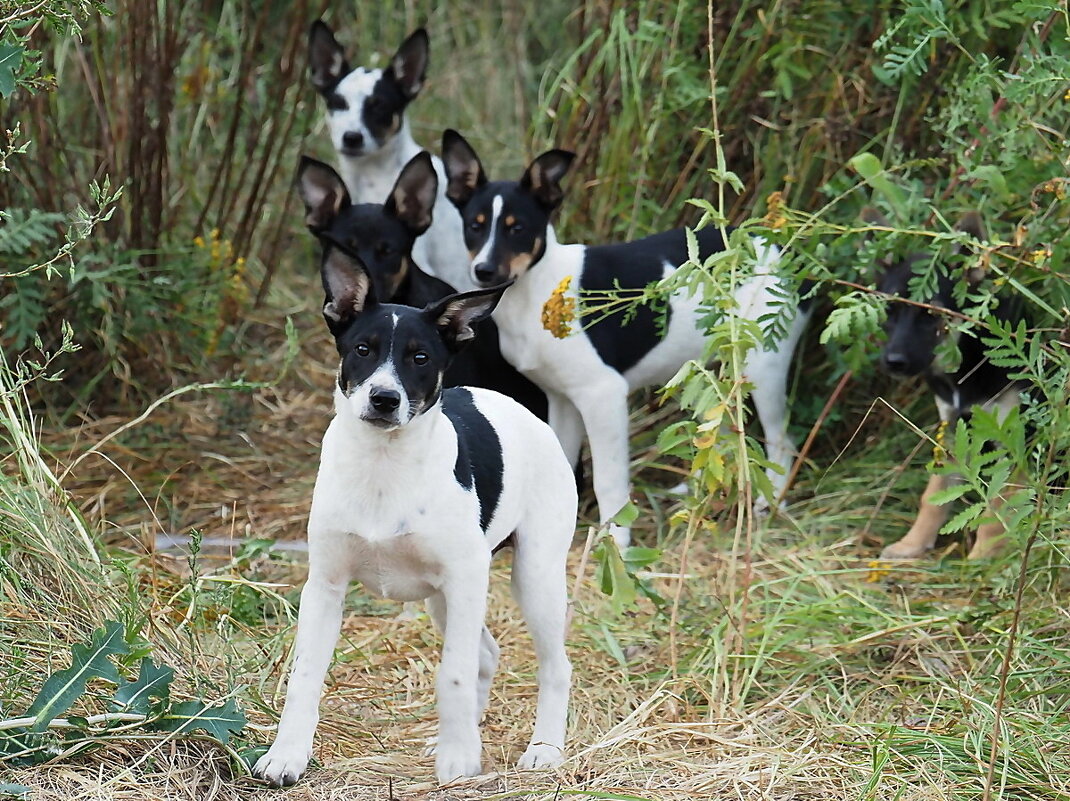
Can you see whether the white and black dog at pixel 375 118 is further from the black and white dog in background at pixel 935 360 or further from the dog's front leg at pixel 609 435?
the black and white dog in background at pixel 935 360

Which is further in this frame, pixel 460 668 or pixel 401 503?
pixel 460 668

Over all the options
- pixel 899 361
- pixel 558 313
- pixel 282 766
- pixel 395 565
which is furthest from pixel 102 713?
pixel 899 361

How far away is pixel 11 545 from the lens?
364cm

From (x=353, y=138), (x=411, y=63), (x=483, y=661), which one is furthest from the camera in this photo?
(x=411, y=63)

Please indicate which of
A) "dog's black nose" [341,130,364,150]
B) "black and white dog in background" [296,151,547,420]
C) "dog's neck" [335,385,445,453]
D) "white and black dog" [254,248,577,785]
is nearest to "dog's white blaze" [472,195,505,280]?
"black and white dog in background" [296,151,547,420]

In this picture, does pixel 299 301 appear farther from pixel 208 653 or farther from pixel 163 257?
pixel 208 653

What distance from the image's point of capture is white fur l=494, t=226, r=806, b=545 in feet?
16.9

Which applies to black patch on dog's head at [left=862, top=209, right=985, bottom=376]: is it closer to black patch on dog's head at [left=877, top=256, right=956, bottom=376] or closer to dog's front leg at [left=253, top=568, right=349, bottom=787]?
black patch on dog's head at [left=877, top=256, right=956, bottom=376]

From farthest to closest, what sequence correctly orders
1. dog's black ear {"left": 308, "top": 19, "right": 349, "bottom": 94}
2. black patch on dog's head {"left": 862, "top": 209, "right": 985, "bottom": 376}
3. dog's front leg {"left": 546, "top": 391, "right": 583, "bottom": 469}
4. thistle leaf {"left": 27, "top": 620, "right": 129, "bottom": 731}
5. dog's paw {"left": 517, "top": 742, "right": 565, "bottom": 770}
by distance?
dog's black ear {"left": 308, "top": 19, "right": 349, "bottom": 94} → dog's front leg {"left": 546, "top": 391, "right": 583, "bottom": 469} → black patch on dog's head {"left": 862, "top": 209, "right": 985, "bottom": 376} → dog's paw {"left": 517, "top": 742, "right": 565, "bottom": 770} → thistle leaf {"left": 27, "top": 620, "right": 129, "bottom": 731}

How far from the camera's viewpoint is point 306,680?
3162mm

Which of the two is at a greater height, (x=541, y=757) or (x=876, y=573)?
(x=541, y=757)

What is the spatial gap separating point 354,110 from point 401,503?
306 cm

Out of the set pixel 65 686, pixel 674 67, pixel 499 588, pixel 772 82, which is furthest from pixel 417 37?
pixel 65 686

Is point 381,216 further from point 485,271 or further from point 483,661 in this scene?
point 483,661
